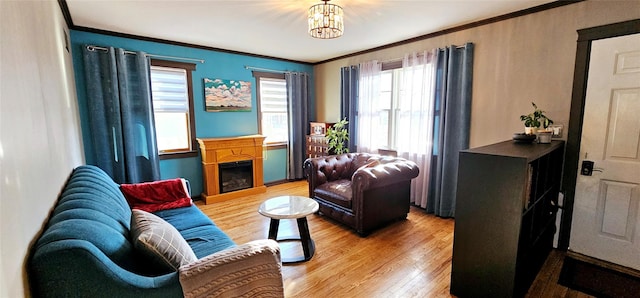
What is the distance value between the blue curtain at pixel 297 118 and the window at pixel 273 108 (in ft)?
0.35

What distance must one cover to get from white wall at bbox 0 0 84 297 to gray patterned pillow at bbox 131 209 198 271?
14.2 inches

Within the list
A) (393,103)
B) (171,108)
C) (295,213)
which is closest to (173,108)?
(171,108)

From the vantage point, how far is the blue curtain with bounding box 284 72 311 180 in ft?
16.8

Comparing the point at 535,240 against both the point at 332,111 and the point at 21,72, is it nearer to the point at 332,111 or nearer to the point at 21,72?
the point at 21,72

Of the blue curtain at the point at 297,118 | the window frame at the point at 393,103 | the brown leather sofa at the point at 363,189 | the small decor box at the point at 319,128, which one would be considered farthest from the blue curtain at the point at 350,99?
the brown leather sofa at the point at 363,189

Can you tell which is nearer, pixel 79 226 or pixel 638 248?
pixel 79 226

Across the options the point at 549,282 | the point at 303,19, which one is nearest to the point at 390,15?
the point at 303,19

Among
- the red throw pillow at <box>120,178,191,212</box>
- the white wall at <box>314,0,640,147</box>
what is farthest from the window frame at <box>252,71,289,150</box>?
the white wall at <box>314,0,640,147</box>

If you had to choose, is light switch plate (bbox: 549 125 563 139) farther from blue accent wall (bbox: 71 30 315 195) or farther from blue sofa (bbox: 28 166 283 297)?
blue accent wall (bbox: 71 30 315 195)

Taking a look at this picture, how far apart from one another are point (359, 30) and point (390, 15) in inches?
22.2

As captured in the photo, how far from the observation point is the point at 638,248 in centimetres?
229

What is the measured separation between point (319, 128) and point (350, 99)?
2.64ft

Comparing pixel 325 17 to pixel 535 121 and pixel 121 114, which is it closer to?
pixel 535 121

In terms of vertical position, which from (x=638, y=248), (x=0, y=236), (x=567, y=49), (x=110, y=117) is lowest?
(x=638, y=248)
